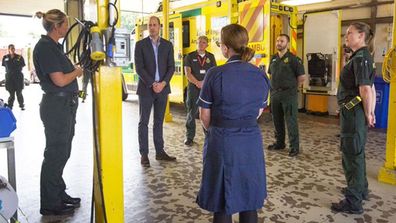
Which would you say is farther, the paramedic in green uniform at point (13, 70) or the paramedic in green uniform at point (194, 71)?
the paramedic in green uniform at point (13, 70)

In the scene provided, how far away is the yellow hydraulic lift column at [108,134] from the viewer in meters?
2.17

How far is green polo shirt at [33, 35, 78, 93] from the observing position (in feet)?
9.16

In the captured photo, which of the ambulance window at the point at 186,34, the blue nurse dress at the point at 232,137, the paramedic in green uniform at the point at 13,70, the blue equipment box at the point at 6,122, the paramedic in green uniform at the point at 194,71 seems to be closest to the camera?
the blue nurse dress at the point at 232,137

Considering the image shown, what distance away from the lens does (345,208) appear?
10.5 feet

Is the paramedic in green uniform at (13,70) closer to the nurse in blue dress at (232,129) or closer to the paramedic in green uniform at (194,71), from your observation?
the paramedic in green uniform at (194,71)

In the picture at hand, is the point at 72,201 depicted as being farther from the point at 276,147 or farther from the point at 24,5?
the point at 24,5

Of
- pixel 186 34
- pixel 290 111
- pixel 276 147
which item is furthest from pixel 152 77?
pixel 186 34

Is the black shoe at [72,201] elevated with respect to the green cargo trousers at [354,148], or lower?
lower

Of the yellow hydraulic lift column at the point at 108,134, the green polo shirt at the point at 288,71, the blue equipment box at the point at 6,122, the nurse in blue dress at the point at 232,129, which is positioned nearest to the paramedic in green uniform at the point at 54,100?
the blue equipment box at the point at 6,122

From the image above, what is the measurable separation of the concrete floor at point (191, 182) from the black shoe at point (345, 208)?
0.06 metres

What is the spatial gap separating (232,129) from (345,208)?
163cm

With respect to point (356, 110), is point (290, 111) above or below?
below

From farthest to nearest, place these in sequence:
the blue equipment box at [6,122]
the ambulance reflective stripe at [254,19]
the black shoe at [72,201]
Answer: the ambulance reflective stripe at [254,19] < the black shoe at [72,201] < the blue equipment box at [6,122]

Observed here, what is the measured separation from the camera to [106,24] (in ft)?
7.16
